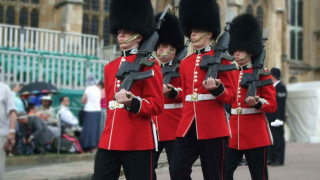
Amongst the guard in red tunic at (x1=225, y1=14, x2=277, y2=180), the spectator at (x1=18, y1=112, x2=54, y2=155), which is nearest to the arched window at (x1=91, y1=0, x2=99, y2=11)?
the spectator at (x1=18, y1=112, x2=54, y2=155)

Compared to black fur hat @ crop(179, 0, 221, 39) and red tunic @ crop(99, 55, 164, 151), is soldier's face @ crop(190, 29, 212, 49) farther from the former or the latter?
red tunic @ crop(99, 55, 164, 151)

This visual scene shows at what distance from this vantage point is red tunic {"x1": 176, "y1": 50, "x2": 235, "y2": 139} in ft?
18.5

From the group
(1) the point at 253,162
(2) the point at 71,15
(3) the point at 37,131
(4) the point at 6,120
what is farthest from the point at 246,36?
(2) the point at 71,15

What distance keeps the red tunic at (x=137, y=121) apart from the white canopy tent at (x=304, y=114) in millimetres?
14522

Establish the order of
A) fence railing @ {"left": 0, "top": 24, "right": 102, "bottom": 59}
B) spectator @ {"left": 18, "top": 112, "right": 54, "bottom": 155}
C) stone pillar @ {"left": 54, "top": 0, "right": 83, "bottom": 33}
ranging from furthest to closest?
1. stone pillar @ {"left": 54, "top": 0, "right": 83, "bottom": 33}
2. fence railing @ {"left": 0, "top": 24, "right": 102, "bottom": 59}
3. spectator @ {"left": 18, "top": 112, "right": 54, "bottom": 155}

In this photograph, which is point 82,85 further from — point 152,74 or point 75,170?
point 152,74

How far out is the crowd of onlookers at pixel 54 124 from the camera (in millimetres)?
11930

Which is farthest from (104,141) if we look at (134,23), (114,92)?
(134,23)

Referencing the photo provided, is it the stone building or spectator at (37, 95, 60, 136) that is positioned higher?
the stone building

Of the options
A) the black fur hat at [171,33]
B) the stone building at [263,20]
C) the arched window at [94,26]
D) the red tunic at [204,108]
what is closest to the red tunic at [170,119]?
the black fur hat at [171,33]

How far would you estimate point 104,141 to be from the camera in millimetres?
4766

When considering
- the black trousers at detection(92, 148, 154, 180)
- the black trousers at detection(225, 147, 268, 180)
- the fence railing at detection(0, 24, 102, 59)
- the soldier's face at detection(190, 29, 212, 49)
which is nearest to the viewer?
the black trousers at detection(92, 148, 154, 180)

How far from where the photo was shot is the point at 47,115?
41.0ft

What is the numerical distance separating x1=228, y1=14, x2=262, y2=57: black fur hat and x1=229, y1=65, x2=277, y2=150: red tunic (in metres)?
0.29
